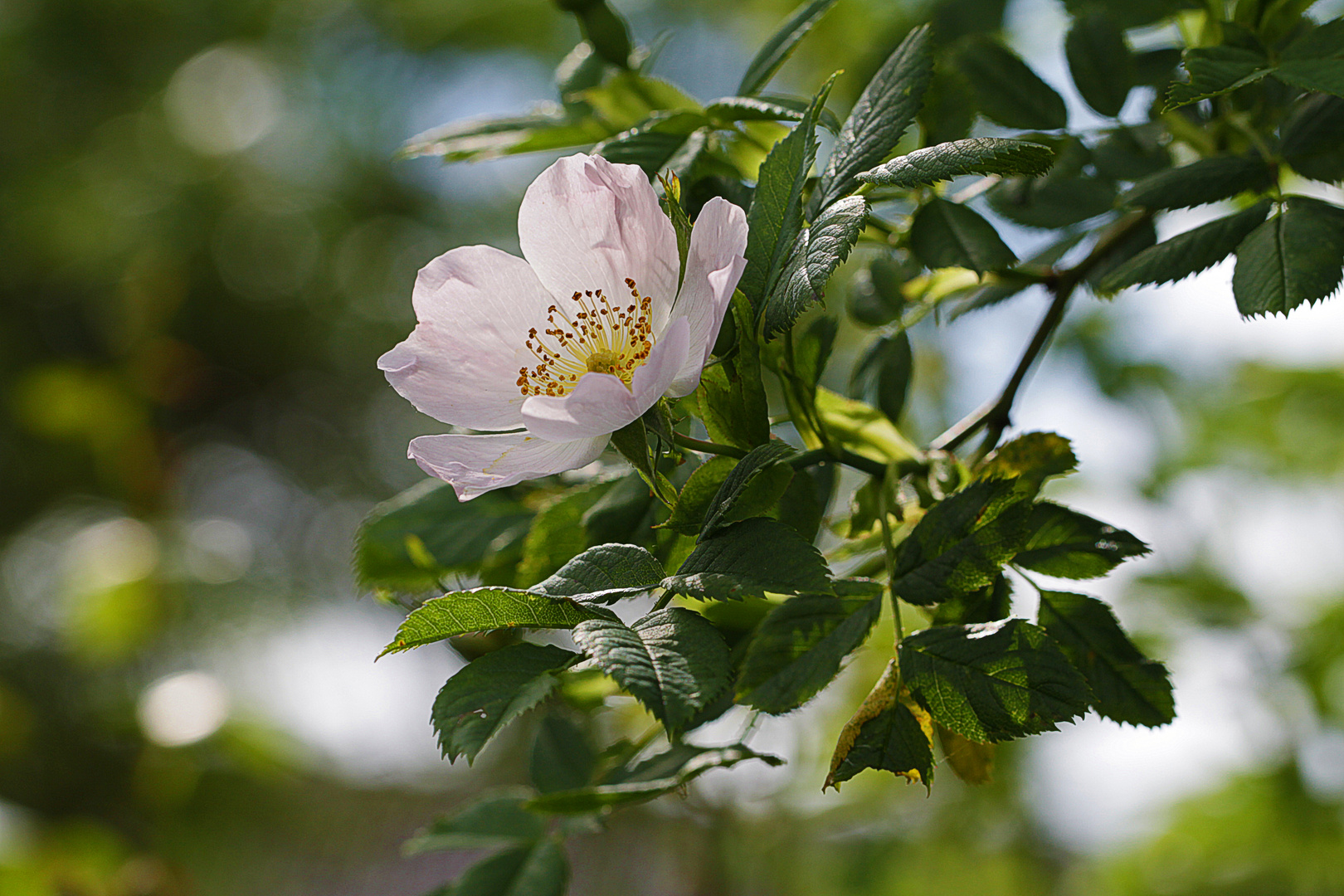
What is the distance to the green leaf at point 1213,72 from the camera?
218 mm

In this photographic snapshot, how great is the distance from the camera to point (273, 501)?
2664mm

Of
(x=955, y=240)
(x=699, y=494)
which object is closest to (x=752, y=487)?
(x=699, y=494)

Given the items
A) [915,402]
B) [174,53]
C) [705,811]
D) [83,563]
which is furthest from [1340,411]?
[174,53]

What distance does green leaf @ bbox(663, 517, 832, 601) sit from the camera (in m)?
0.18

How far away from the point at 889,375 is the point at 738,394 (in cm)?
13

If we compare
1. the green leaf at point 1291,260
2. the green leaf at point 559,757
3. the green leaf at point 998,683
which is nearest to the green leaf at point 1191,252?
the green leaf at point 1291,260

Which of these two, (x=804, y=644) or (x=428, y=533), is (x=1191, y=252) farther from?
(x=428, y=533)

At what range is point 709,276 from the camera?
0.64 feet

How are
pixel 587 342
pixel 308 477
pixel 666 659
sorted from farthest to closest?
pixel 308 477
pixel 587 342
pixel 666 659

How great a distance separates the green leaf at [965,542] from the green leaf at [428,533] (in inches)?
5.8

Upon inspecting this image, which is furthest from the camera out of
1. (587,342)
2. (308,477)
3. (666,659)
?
(308,477)

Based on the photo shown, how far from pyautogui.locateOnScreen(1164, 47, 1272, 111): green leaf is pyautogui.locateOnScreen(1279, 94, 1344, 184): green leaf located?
0.12 feet

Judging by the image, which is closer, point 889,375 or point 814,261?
point 814,261

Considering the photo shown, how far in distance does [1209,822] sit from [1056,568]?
0.69m
